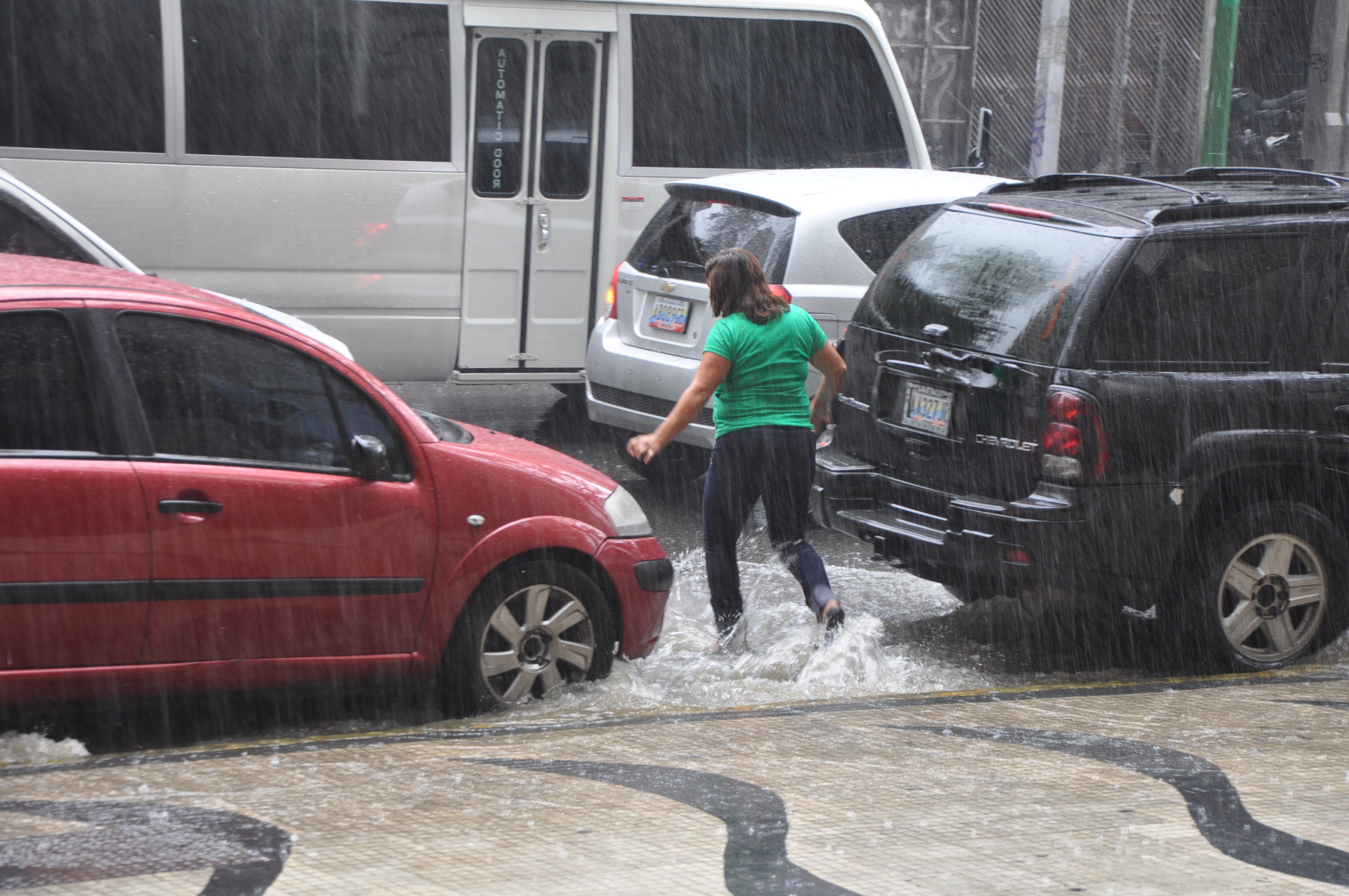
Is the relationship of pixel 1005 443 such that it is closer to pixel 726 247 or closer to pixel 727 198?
pixel 726 247

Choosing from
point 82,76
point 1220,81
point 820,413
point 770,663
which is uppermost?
point 1220,81

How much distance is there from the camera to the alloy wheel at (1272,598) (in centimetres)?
594

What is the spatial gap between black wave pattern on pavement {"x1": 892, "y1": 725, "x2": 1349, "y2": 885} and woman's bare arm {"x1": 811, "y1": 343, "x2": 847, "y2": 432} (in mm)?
1795

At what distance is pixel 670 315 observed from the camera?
8.78 meters

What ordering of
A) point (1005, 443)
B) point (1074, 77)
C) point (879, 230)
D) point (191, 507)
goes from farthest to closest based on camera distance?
point (1074, 77) → point (879, 230) → point (1005, 443) → point (191, 507)

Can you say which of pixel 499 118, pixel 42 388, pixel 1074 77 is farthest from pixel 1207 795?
pixel 1074 77

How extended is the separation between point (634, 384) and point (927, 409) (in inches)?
122

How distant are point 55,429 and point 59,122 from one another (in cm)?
585

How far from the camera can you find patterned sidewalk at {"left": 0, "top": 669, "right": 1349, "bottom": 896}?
3.52m

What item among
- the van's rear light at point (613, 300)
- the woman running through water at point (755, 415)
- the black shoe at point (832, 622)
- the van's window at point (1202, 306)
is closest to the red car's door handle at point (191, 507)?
the woman running through water at point (755, 415)

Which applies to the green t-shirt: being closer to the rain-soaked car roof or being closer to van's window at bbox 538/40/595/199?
the rain-soaked car roof

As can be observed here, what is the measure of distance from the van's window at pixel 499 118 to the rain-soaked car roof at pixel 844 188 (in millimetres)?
2020

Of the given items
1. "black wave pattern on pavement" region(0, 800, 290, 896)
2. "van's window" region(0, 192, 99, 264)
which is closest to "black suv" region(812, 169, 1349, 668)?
"black wave pattern on pavement" region(0, 800, 290, 896)

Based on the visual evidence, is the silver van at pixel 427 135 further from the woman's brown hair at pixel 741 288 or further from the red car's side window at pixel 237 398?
the red car's side window at pixel 237 398
